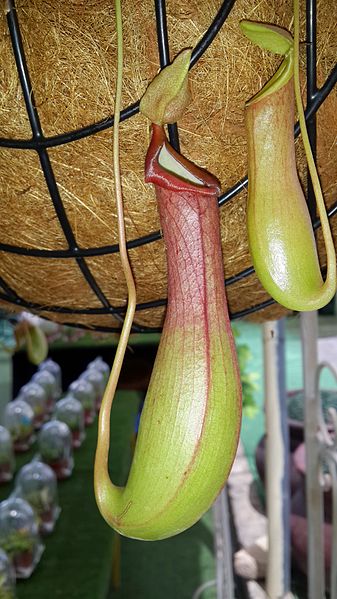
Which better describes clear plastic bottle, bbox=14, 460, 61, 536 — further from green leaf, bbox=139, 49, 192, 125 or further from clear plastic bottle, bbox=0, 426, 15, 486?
green leaf, bbox=139, 49, 192, 125

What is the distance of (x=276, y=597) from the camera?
83 centimetres

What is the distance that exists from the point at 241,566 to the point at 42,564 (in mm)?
564

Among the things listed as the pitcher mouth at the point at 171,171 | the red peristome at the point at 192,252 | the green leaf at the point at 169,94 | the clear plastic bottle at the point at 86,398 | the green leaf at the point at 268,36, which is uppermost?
the clear plastic bottle at the point at 86,398

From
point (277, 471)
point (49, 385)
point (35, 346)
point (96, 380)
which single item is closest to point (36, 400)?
point (49, 385)

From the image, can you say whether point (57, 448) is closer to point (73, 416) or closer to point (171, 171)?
point (73, 416)

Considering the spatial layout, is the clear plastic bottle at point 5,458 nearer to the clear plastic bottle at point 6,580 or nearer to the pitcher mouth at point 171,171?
the clear plastic bottle at point 6,580

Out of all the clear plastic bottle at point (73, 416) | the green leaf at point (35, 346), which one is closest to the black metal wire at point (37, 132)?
the green leaf at point (35, 346)

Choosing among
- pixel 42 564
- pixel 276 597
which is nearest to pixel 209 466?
pixel 276 597

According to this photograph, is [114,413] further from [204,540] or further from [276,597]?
[276,597]

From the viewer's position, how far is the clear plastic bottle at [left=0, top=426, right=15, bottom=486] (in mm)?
1494

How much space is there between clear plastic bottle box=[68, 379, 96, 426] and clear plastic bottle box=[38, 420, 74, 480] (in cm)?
35

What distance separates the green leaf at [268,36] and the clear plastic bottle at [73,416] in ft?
5.17

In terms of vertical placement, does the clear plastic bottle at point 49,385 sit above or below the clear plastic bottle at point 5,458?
above

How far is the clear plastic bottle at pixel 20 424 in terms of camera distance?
67.3 inches
